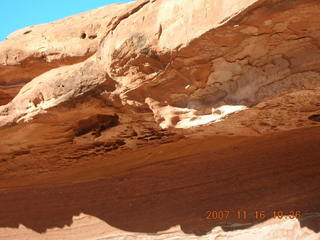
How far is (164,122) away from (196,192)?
0.85 metres

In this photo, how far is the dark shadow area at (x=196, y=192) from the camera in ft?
7.04

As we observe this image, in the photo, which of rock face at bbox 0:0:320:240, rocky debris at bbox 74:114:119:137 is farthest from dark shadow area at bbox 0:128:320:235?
rocky debris at bbox 74:114:119:137

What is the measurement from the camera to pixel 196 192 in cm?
240

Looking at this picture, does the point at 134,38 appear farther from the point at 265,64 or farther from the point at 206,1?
the point at 265,64

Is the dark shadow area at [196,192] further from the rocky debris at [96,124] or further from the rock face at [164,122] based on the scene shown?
the rocky debris at [96,124]

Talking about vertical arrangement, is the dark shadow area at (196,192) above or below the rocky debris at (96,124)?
below

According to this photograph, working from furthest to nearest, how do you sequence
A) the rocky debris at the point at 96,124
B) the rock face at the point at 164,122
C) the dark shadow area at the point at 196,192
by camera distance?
the dark shadow area at the point at 196,192 < the rocky debris at the point at 96,124 < the rock face at the point at 164,122

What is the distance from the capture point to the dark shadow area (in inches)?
84.4

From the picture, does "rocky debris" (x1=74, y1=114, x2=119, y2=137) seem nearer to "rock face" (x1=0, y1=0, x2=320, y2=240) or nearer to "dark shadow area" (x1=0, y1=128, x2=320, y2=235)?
"rock face" (x1=0, y1=0, x2=320, y2=240)

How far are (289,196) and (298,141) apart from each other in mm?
275

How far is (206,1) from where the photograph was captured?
1374 millimetres

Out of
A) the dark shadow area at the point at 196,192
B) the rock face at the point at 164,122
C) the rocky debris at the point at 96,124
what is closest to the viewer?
the rock face at the point at 164,122

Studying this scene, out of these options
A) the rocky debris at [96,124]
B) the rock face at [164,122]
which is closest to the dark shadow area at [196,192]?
the rock face at [164,122]

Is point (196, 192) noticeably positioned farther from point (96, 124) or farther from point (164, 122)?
point (164, 122)
